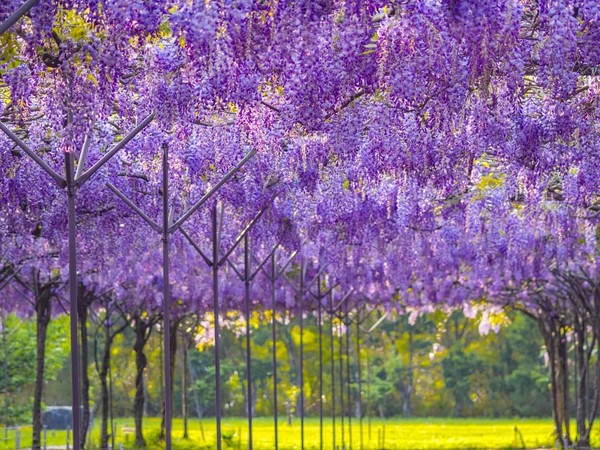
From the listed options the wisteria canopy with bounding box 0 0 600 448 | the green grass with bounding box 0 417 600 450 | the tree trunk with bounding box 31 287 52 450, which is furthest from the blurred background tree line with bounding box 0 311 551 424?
the tree trunk with bounding box 31 287 52 450

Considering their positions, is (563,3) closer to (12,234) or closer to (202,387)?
(12,234)

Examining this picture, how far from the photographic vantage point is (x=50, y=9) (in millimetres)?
5574

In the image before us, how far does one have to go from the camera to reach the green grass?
861 inches

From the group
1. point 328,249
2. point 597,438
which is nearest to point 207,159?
point 328,249

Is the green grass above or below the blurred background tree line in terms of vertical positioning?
below

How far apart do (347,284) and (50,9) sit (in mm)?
14111

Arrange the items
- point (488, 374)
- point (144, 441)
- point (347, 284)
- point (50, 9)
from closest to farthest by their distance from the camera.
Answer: point (50, 9), point (347, 284), point (144, 441), point (488, 374)

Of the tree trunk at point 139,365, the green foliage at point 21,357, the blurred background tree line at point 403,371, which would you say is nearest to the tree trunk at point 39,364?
the tree trunk at point 139,365

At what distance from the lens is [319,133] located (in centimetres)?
912

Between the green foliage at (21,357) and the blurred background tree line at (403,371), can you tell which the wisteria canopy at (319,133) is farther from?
the blurred background tree line at (403,371)

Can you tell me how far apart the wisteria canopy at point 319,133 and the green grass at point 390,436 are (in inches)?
155

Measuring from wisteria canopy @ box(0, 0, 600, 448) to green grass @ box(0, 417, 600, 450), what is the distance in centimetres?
394

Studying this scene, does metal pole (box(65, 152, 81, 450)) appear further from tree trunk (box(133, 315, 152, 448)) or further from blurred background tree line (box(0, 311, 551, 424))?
blurred background tree line (box(0, 311, 551, 424))

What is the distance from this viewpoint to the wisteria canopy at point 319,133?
5.84 m
